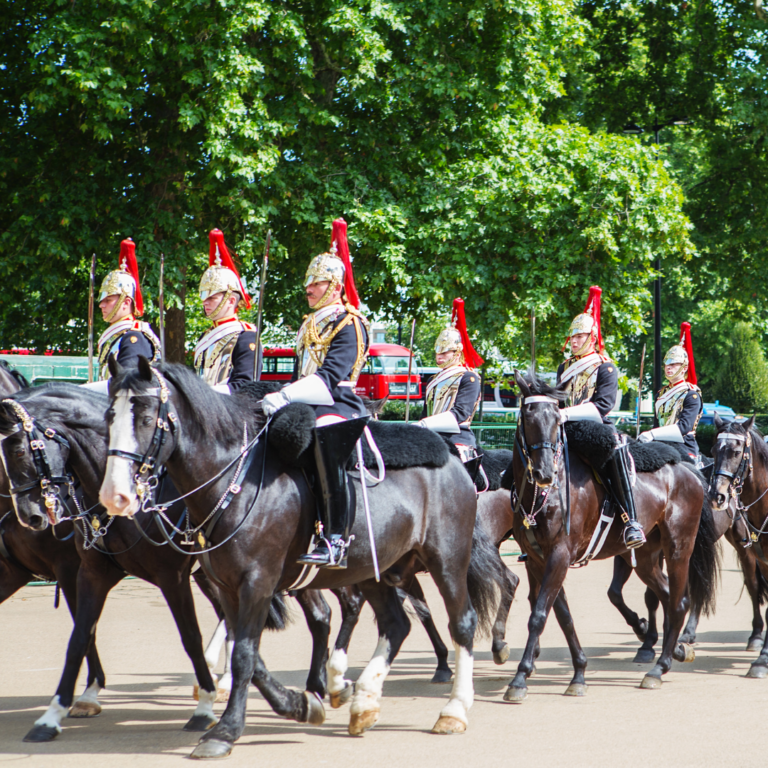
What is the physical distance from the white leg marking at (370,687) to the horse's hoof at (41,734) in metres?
1.62

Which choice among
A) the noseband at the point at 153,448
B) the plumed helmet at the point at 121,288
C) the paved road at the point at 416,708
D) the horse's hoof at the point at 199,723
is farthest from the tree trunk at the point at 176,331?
the noseband at the point at 153,448

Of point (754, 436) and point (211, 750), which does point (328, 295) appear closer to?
point (211, 750)

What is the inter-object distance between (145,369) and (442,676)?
12.5 feet

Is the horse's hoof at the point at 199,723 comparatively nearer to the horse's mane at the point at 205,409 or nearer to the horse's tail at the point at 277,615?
the horse's tail at the point at 277,615

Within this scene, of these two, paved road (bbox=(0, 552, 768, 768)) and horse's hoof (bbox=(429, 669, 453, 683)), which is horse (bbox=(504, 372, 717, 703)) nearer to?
paved road (bbox=(0, 552, 768, 768))

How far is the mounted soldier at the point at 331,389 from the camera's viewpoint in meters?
5.37

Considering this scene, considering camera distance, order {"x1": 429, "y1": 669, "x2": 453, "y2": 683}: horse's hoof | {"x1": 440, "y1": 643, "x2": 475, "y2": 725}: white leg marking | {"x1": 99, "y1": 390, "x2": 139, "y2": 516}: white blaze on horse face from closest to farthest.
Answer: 1. {"x1": 99, "y1": 390, "x2": 139, "y2": 516}: white blaze on horse face
2. {"x1": 440, "y1": 643, "x2": 475, "y2": 725}: white leg marking
3. {"x1": 429, "y1": 669, "x2": 453, "y2": 683}: horse's hoof

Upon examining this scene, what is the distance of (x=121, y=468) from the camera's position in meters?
4.59

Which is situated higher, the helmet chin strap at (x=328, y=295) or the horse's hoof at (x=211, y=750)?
the helmet chin strap at (x=328, y=295)

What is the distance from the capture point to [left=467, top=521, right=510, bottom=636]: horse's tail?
7.16 m

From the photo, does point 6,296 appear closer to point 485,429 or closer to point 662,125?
point 485,429

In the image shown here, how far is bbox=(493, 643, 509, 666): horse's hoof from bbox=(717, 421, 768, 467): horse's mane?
264 cm

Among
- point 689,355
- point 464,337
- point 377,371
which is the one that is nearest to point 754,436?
point 689,355

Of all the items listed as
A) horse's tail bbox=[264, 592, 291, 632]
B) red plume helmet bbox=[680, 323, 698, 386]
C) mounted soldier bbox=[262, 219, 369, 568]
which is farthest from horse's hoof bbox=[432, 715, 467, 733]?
red plume helmet bbox=[680, 323, 698, 386]
